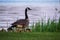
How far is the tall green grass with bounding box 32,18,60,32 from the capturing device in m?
1.46

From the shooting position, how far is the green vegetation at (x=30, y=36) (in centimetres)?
143

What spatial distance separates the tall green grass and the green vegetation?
43 millimetres

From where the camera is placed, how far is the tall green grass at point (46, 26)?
146 centimetres

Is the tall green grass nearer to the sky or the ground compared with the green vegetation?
nearer to the sky

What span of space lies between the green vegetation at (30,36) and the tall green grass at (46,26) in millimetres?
43

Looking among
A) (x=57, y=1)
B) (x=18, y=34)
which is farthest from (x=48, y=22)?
(x=18, y=34)

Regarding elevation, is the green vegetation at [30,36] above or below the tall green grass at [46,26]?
below

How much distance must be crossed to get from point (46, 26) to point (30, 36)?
218 millimetres

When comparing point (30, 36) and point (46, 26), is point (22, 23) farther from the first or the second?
point (46, 26)

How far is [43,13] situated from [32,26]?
196mm

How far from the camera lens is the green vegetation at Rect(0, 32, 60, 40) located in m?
1.43

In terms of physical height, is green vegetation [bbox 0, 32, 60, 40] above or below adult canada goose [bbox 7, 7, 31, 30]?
below

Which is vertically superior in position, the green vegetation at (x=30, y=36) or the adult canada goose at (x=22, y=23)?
the adult canada goose at (x=22, y=23)

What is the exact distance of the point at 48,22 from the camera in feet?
4.80
